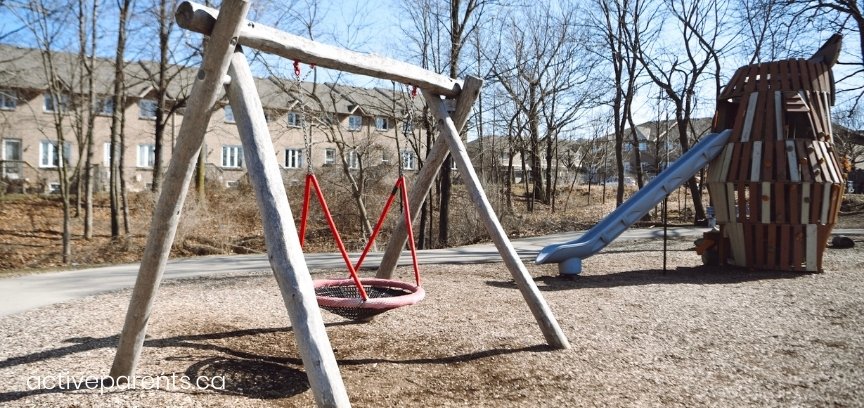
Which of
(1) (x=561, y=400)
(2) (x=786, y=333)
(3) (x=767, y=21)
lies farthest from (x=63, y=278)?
(3) (x=767, y=21)

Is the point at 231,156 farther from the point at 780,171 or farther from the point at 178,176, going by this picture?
the point at 178,176

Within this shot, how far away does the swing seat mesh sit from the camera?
4.21 metres

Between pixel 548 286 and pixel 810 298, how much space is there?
126 inches

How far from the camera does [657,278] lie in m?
9.07

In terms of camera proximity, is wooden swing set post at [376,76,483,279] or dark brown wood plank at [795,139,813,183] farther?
dark brown wood plank at [795,139,813,183]

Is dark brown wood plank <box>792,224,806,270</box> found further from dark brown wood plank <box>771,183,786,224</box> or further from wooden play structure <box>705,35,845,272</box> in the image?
dark brown wood plank <box>771,183,786,224</box>

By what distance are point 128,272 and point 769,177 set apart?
409 inches

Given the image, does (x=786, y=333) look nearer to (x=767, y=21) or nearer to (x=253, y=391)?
(x=253, y=391)

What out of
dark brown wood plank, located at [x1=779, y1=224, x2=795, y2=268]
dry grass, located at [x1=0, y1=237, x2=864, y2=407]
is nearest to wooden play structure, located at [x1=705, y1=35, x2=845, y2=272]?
dark brown wood plank, located at [x1=779, y1=224, x2=795, y2=268]

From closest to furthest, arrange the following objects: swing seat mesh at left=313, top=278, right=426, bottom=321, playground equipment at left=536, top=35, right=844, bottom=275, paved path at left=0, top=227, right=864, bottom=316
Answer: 1. swing seat mesh at left=313, top=278, right=426, bottom=321
2. paved path at left=0, top=227, right=864, bottom=316
3. playground equipment at left=536, top=35, right=844, bottom=275

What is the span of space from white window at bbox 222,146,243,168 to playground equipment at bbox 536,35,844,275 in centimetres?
3043

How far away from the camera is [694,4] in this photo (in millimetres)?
22953

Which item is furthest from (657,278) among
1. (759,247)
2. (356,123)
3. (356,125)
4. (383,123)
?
(383,123)

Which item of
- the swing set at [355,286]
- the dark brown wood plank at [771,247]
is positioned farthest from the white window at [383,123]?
the swing set at [355,286]
